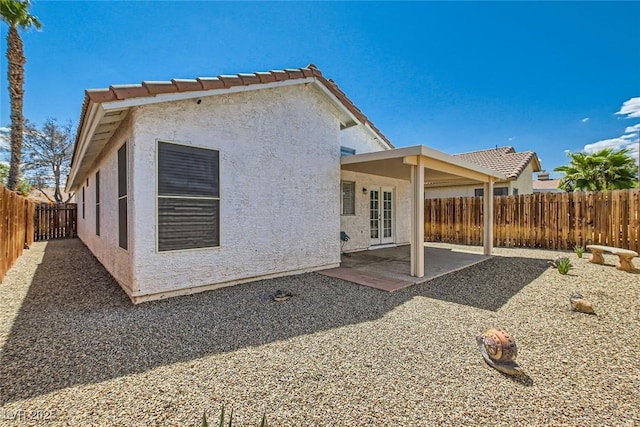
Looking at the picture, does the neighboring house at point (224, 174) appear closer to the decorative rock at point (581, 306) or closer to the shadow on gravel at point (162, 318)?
the shadow on gravel at point (162, 318)

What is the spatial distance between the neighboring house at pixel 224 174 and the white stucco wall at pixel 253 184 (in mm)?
24

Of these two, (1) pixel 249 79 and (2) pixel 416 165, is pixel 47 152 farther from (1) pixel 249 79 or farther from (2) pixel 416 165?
(2) pixel 416 165

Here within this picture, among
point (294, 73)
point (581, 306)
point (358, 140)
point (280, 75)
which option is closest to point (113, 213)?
point (280, 75)

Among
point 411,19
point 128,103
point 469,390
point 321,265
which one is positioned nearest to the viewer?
point 469,390

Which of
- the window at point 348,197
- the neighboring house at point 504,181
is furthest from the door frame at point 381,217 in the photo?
the neighboring house at point 504,181

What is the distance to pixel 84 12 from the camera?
27.7ft

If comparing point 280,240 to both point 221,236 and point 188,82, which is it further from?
point 188,82

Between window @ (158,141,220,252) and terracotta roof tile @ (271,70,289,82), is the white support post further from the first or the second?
window @ (158,141,220,252)

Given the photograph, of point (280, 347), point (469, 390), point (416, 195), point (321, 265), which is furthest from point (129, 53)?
point (469, 390)

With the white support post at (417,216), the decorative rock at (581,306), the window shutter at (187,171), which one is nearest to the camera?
the decorative rock at (581,306)

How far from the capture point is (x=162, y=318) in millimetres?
4477

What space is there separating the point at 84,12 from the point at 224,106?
670 cm

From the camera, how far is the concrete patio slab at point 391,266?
6699 millimetres

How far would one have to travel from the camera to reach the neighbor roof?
177 inches
